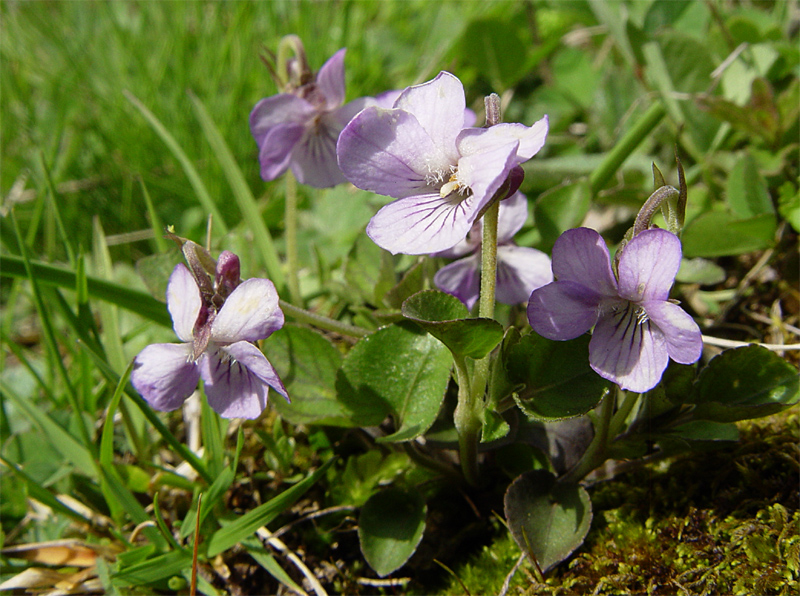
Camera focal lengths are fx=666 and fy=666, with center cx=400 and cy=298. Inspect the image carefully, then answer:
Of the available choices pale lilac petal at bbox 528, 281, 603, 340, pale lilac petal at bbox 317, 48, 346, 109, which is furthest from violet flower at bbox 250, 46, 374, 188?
pale lilac petal at bbox 528, 281, 603, 340

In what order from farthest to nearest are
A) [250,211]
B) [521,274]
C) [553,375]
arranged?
[250,211]
[521,274]
[553,375]

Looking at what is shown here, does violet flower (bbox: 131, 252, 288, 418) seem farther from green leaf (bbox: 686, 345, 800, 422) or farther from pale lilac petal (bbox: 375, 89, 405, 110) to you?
green leaf (bbox: 686, 345, 800, 422)

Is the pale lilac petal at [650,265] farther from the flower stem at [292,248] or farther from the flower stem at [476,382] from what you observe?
the flower stem at [292,248]

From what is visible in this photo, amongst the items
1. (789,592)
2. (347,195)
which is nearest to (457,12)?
(347,195)

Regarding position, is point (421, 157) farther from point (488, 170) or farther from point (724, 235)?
point (724, 235)

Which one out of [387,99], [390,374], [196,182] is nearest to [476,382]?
[390,374]

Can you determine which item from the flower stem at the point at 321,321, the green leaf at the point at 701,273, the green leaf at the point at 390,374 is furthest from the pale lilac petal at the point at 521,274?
the green leaf at the point at 701,273
